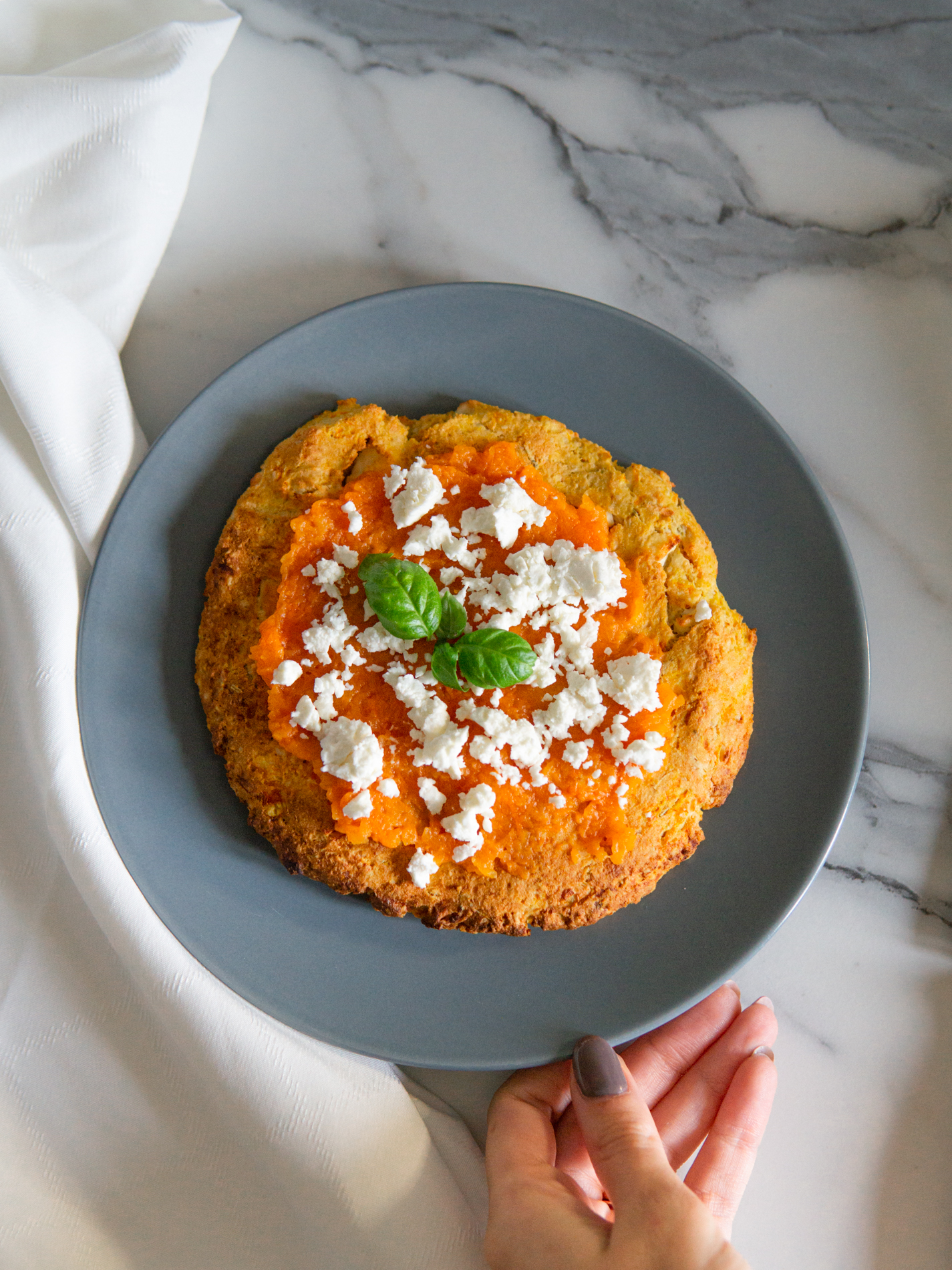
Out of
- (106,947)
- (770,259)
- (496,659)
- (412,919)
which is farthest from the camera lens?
(770,259)

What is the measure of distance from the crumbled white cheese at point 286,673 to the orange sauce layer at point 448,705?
0.05 m

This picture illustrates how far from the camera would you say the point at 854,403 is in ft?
11.3

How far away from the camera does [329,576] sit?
278cm

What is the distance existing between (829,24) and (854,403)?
5.01 ft

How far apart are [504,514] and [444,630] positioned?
415 mm

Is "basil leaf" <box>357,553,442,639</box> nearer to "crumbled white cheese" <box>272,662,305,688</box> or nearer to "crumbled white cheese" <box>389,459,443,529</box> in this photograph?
"crumbled white cheese" <box>389,459,443,529</box>

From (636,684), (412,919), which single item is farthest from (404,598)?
(412,919)

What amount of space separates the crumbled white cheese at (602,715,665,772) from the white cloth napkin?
1.50 metres

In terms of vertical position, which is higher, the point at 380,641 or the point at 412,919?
the point at 380,641

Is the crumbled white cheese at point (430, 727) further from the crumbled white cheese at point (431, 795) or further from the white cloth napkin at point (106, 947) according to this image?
the white cloth napkin at point (106, 947)

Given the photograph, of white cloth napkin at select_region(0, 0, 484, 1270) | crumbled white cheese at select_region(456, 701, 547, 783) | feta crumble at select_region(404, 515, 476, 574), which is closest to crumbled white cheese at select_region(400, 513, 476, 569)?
feta crumble at select_region(404, 515, 476, 574)

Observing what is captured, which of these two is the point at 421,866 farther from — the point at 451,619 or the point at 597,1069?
the point at 597,1069

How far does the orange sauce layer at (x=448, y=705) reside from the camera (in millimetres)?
2730

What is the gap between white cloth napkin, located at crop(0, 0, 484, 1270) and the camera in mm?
2988
